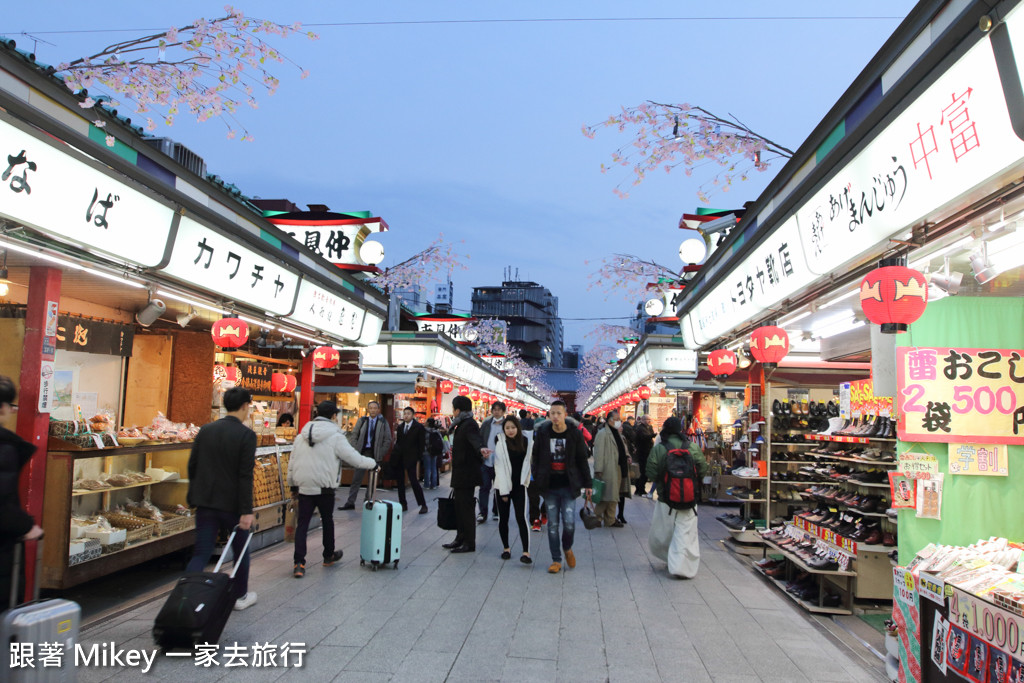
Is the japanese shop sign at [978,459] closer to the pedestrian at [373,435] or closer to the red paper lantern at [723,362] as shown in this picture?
the red paper lantern at [723,362]

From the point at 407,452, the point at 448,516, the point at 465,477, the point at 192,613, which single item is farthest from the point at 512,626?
the point at 407,452

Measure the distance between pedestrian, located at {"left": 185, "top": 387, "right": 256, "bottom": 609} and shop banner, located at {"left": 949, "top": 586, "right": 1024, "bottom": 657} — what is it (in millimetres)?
4804

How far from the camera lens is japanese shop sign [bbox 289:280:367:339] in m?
9.45

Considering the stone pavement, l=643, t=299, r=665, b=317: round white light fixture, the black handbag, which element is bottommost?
the stone pavement

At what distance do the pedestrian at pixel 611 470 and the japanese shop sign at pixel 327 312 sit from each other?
15.7ft

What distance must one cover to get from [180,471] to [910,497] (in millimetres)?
7394

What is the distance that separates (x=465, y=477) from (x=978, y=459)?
5418mm

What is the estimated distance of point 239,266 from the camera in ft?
24.6

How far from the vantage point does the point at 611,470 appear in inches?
432

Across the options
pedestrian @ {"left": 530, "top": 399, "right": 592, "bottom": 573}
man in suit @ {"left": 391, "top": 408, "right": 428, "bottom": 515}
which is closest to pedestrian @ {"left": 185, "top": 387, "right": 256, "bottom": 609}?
pedestrian @ {"left": 530, "top": 399, "right": 592, "bottom": 573}

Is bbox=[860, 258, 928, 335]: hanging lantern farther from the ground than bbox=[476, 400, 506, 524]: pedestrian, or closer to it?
farther from the ground

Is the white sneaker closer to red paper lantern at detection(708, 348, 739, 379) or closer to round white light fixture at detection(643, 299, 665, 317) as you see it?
red paper lantern at detection(708, 348, 739, 379)

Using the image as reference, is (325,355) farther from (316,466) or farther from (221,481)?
(221,481)

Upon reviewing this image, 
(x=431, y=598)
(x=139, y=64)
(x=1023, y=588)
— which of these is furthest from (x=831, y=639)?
(x=139, y=64)
